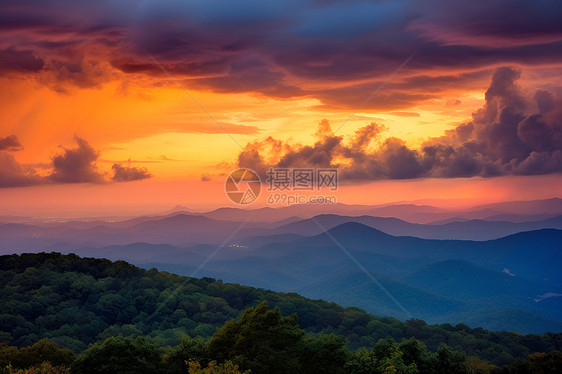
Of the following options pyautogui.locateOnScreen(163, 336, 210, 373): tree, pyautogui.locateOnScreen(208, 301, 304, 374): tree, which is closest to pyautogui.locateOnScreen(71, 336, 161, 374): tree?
pyautogui.locateOnScreen(163, 336, 210, 373): tree

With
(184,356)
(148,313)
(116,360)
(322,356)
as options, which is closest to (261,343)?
(322,356)

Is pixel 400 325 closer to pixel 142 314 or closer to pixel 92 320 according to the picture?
pixel 142 314

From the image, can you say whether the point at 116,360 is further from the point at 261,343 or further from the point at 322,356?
the point at 322,356

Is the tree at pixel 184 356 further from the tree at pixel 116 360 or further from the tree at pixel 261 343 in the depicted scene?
the tree at pixel 116 360

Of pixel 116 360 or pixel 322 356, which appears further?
pixel 322 356

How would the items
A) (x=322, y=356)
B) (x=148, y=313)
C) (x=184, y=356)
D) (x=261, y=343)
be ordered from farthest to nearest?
(x=148, y=313) → (x=322, y=356) → (x=261, y=343) → (x=184, y=356)

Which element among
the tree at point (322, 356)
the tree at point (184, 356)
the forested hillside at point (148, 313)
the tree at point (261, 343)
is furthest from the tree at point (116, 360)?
the forested hillside at point (148, 313)

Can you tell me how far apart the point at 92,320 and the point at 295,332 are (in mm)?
42322

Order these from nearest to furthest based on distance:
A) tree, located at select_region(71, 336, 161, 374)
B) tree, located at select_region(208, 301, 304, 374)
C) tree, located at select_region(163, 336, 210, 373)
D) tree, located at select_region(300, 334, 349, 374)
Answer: tree, located at select_region(71, 336, 161, 374), tree, located at select_region(208, 301, 304, 374), tree, located at select_region(163, 336, 210, 373), tree, located at select_region(300, 334, 349, 374)

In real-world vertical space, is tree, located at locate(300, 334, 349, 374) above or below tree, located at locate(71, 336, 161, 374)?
below

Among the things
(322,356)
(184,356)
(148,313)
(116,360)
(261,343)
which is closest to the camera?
(116,360)

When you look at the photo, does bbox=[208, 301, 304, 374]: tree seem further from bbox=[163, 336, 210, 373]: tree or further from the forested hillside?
the forested hillside

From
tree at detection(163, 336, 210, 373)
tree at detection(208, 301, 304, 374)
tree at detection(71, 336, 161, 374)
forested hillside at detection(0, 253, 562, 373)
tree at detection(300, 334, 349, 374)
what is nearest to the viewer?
tree at detection(71, 336, 161, 374)

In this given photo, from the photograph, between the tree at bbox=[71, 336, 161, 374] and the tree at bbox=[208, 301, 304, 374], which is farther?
the tree at bbox=[208, 301, 304, 374]
